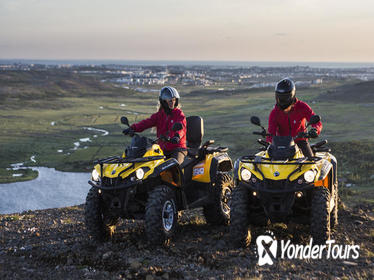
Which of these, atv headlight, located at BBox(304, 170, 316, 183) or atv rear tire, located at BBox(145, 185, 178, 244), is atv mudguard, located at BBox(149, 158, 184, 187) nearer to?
atv rear tire, located at BBox(145, 185, 178, 244)

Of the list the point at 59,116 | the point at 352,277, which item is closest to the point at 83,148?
the point at 59,116

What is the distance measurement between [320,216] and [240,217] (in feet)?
4.44

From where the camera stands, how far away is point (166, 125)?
1027 centimetres

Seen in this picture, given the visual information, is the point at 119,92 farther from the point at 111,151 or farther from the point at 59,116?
the point at 111,151

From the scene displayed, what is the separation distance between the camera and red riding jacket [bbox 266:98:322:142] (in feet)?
31.0

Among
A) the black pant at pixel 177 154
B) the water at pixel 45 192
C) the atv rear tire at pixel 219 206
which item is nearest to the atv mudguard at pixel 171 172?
the black pant at pixel 177 154

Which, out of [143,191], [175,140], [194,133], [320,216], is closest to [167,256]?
[143,191]

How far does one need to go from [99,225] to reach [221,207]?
2915mm

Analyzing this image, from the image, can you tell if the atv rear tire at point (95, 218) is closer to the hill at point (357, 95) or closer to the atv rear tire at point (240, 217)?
the atv rear tire at point (240, 217)

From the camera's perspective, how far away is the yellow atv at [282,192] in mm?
7828

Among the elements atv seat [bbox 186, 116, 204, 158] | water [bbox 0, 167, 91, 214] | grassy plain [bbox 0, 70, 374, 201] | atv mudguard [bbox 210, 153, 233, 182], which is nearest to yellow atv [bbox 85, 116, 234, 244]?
atv mudguard [bbox 210, 153, 233, 182]

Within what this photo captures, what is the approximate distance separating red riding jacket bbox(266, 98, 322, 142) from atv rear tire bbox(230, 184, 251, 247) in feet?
5.82

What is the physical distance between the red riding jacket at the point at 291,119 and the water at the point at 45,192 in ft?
70.6

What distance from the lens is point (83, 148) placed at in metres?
48.4
